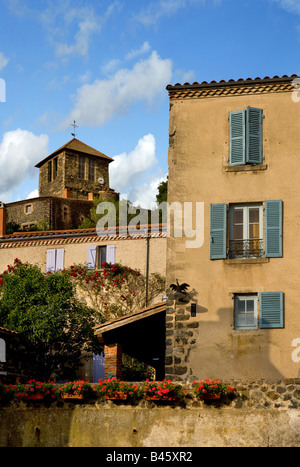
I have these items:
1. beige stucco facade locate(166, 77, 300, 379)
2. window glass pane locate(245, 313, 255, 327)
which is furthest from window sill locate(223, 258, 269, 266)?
window glass pane locate(245, 313, 255, 327)

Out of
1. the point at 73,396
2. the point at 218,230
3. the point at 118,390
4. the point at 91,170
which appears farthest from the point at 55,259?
the point at 91,170

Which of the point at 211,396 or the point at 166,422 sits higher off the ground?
the point at 211,396

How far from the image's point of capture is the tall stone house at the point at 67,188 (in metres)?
55.6

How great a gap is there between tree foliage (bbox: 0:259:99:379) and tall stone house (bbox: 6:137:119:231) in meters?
27.5

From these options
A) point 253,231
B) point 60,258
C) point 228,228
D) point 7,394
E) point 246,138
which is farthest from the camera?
point 60,258

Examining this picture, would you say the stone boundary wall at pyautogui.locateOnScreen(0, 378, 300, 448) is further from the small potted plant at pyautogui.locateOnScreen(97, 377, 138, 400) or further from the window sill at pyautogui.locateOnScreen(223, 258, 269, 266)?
the window sill at pyautogui.locateOnScreen(223, 258, 269, 266)

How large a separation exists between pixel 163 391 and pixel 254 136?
24.0 feet

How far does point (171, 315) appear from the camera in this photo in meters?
18.5

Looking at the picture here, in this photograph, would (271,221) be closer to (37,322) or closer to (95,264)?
(37,322)

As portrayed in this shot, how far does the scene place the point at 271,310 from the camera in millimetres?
17875

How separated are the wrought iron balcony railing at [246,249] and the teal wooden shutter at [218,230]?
271 mm

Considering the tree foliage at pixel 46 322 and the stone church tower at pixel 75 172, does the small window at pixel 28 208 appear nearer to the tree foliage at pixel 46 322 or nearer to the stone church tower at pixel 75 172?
the stone church tower at pixel 75 172

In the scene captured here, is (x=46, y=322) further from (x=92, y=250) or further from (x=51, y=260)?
(x=51, y=260)

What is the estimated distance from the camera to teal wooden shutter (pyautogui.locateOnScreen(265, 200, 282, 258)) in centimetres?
1827
